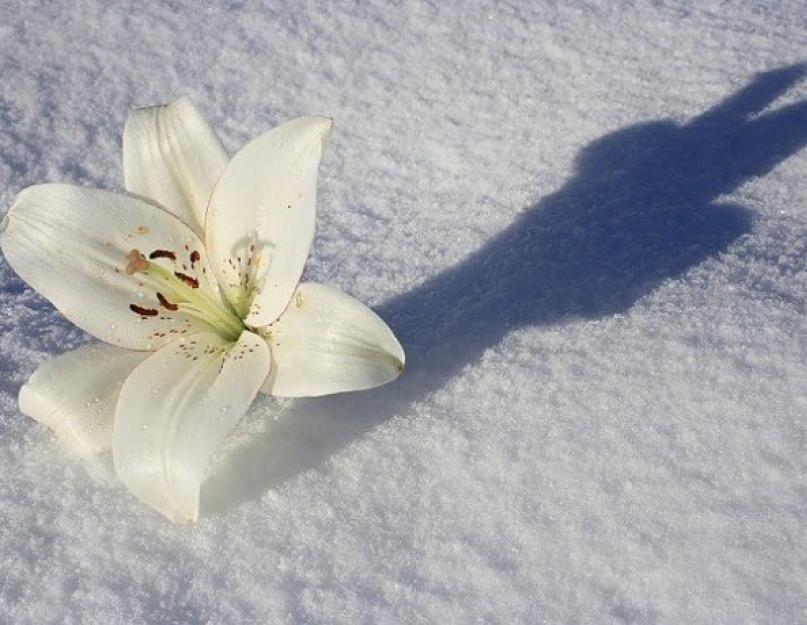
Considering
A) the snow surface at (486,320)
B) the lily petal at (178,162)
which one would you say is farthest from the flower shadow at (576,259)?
the lily petal at (178,162)

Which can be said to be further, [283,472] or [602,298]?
[602,298]

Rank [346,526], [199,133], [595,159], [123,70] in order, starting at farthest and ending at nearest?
1. [123,70]
2. [595,159]
3. [199,133]
4. [346,526]

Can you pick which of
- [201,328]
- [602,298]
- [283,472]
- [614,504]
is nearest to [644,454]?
[614,504]

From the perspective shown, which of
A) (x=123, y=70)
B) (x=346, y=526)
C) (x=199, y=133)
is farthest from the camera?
(x=123, y=70)

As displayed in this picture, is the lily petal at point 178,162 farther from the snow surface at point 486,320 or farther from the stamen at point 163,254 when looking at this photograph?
the snow surface at point 486,320

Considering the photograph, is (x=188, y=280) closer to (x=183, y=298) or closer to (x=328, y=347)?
(x=183, y=298)

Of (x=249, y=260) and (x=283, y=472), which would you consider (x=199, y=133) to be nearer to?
(x=249, y=260)
